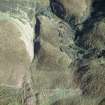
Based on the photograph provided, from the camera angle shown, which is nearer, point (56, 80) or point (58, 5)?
point (56, 80)

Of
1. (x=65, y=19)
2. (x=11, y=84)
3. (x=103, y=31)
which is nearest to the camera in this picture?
(x=11, y=84)

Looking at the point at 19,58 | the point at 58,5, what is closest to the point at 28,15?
the point at 58,5

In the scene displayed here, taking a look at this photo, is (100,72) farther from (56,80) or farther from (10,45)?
(10,45)

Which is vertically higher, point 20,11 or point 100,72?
point 20,11

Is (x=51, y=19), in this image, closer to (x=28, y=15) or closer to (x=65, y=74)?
(x=28, y=15)

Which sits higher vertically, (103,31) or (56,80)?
(103,31)

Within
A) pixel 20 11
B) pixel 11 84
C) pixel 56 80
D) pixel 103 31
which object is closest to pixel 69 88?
pixel 56 80

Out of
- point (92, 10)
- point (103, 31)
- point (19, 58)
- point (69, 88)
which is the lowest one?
point (69, 88)

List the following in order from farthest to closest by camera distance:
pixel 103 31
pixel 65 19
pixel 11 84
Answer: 1. pixel 65 19
2. pixel 103 31
3. pixel 11 84

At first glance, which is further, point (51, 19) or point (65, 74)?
point (51, 19)
